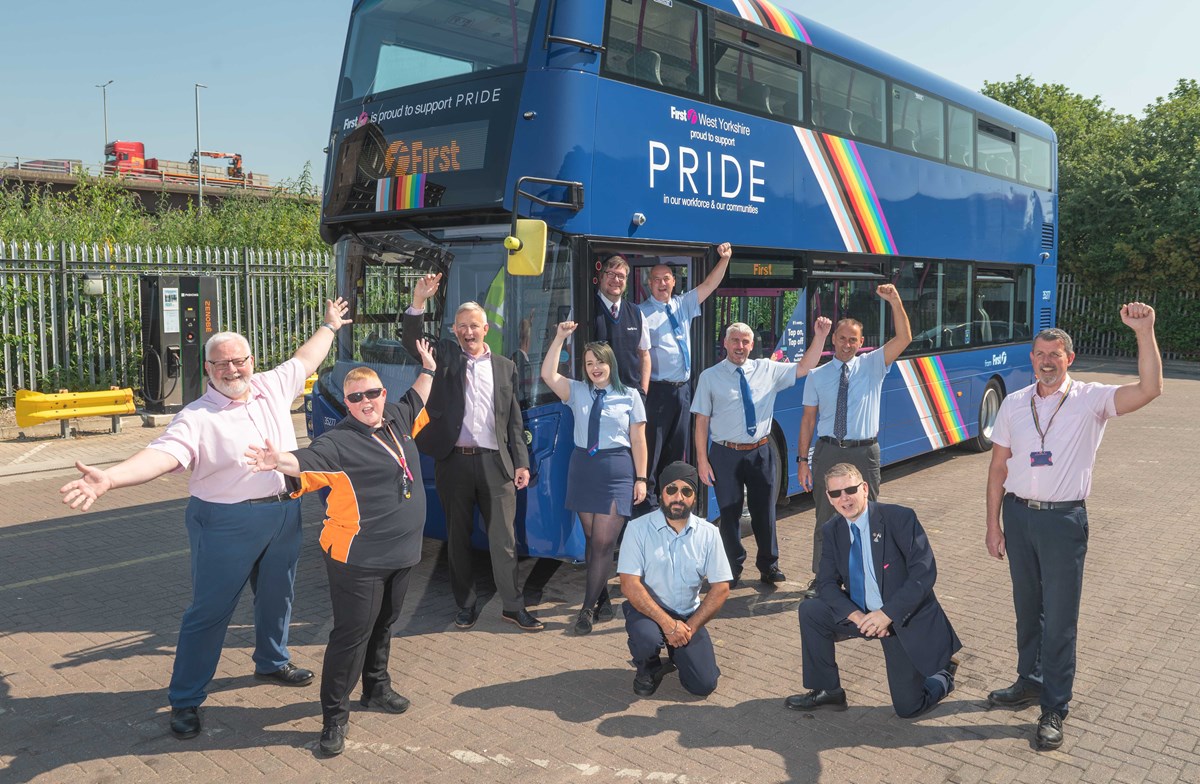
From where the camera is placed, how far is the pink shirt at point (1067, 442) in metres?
4.27

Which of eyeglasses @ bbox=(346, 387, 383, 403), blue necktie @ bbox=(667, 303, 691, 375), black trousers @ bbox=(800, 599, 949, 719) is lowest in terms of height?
black trousers @ bbox=(800, 599, 949, 719)

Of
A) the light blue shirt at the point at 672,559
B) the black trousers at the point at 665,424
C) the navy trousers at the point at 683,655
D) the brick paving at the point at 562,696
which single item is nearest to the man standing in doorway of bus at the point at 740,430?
the black trousers at the point at 665,424

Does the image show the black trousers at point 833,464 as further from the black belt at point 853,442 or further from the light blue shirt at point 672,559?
the light blue shirt at point 672,559

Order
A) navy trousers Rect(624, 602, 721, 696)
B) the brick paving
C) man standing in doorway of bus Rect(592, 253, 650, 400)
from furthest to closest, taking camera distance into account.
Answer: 1. man standing in doorway of bus Rect(592, 253, 650, 400)
2. navy trousers Rect(624, 602, 721, 696)
3. the brick paving

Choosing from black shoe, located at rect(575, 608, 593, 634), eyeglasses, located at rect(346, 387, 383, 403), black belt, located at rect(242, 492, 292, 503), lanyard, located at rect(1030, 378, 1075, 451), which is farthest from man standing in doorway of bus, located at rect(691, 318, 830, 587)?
black belt, located at rect(242, 492, 292, 503)

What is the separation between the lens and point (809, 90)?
26.5 feet

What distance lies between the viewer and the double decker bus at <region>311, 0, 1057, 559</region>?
605 cm

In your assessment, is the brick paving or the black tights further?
the black tights

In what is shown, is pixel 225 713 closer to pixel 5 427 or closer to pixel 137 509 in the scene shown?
pixel 137 509

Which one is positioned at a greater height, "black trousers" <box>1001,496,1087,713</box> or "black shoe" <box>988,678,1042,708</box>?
"black trousers" <box>1001,496,1087,713</box>

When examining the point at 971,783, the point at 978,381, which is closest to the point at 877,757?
the point at 971,783

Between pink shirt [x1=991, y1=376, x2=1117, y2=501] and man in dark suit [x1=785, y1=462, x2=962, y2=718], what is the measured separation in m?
0.55

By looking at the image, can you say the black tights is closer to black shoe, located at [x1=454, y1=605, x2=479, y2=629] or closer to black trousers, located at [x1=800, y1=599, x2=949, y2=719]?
black shoe, located at [x1=454, y1=605, x2=479, y2=629]

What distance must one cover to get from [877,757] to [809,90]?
225 inches
